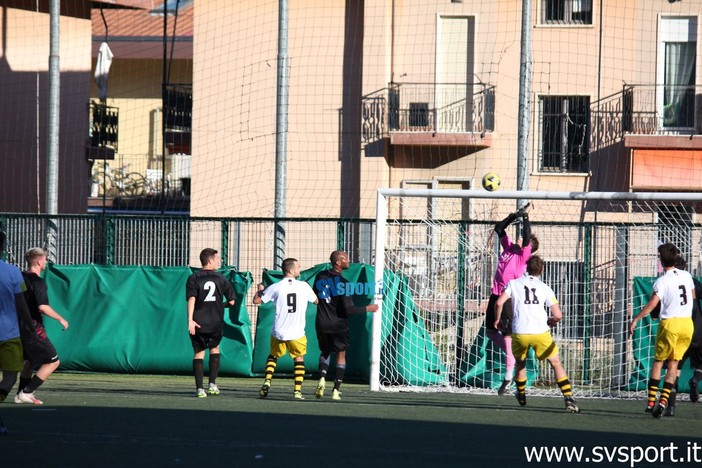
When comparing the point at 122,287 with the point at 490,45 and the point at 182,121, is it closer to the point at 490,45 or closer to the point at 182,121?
the point at 490,45

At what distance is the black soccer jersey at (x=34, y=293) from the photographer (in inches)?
476

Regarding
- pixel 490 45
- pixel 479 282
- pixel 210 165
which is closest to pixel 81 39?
pixel 210 165

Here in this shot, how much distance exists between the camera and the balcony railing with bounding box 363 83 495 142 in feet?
87.8

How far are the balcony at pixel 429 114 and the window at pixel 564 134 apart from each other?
134 cm

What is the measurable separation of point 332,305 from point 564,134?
15241 millimetres

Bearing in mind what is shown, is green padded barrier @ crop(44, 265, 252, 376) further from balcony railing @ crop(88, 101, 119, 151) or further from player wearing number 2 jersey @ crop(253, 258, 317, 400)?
balcony railing @ crop(88, 101, 119, 151)

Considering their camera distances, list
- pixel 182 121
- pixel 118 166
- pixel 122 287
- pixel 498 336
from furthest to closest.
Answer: pixel 118 166 → pixel 182 121 → pixel 122 287 → pixel 498 336

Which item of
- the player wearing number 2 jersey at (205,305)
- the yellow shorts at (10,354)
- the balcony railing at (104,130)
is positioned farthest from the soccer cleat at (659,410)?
the balcony railing at (104,130)

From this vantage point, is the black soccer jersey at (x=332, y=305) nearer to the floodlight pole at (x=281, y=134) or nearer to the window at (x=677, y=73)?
the floodlight pole at (x=281, y=134)

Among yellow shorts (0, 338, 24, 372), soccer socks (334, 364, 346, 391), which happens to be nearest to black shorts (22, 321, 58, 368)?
yellow shorts (0, 338, 24, 372)

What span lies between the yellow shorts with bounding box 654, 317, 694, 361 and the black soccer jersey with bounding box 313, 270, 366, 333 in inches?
136

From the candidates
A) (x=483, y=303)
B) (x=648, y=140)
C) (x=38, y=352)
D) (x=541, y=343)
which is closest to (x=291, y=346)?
(x=38, y=352)

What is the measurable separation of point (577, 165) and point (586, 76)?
225 cm

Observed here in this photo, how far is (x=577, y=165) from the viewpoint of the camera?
87.3 feet
